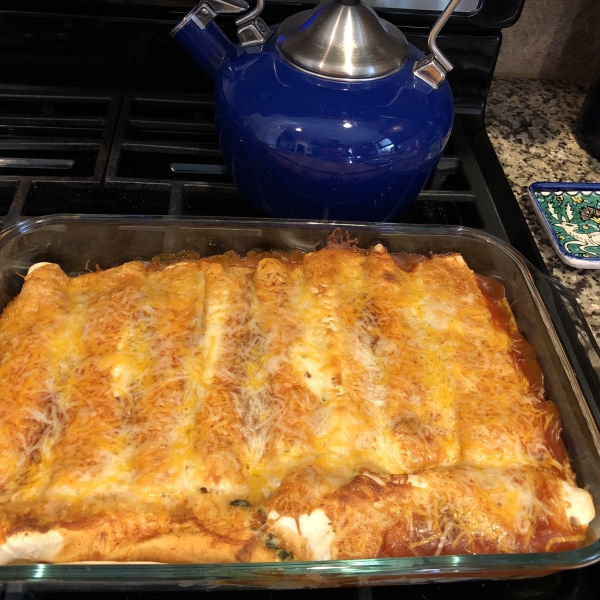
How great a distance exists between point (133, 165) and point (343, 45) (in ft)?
2.31

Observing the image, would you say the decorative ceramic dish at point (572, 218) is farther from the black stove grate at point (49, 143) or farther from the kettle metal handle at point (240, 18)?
the black stove grate at point (49, 143)

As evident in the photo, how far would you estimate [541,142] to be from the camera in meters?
1.93

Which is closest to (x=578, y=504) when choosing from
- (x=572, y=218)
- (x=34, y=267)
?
(x=572, y=218)

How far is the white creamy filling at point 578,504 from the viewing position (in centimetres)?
99

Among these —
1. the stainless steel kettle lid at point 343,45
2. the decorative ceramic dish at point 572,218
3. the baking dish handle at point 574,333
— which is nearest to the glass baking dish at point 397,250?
the baking dish handle at point 574,333

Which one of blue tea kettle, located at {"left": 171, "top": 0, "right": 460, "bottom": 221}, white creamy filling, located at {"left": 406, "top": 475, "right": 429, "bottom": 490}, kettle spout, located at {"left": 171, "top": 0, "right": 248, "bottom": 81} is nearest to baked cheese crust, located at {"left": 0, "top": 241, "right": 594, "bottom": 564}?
white creamy filling, located at {"left": 406, "top": 475, "right": 429, "bottom": 490}

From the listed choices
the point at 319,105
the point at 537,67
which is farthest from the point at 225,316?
the point at 537,67

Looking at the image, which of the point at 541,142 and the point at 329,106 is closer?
the point at 329,106

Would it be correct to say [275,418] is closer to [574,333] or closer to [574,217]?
[574,333]

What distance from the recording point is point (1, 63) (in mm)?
1732

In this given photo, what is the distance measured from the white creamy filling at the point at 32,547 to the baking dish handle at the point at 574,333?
Answer: 3.37 ft

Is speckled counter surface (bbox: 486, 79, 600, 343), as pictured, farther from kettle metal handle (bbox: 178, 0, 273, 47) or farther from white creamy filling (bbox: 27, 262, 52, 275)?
white creamy filling (bbox: 27, 262, 52, 275)

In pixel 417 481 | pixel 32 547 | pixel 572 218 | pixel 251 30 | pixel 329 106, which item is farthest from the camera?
pixel 572 218

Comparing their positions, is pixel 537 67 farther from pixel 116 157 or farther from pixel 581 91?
pixel 116 157
